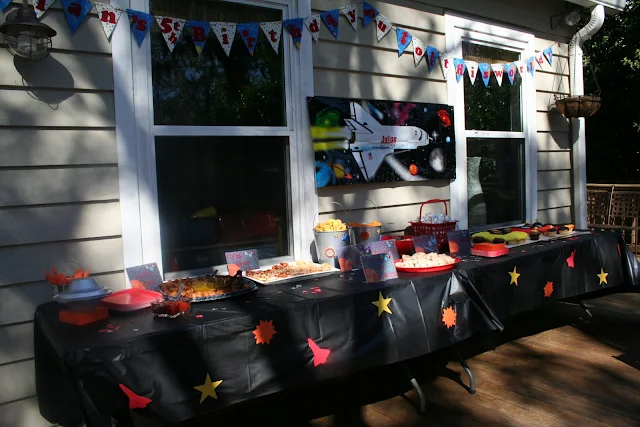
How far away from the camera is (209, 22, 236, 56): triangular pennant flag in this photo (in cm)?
313

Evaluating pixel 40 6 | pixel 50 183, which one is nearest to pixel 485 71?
pixel 40 6

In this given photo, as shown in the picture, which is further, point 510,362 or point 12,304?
point 510,362

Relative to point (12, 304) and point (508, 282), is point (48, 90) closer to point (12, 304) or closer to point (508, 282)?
point (12, 304)

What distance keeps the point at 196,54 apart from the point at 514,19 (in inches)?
124

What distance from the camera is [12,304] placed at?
2.56 meters

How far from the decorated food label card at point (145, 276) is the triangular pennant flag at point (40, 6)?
1.31m

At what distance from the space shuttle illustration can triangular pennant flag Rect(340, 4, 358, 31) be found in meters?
0.56

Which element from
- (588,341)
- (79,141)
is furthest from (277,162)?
(588,341)

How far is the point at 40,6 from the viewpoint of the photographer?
8.48 feet

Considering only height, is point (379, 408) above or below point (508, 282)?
below

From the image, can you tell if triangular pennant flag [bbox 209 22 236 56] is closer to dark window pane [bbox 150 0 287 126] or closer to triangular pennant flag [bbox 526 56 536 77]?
dark window pane [bbox 150 0 287 126]

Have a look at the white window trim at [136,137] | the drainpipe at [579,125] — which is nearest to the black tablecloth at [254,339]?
the white window trim at [136,137]

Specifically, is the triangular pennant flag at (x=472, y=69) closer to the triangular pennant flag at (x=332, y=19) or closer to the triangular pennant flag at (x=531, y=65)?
the triangular pennant flag at (x=531, y=65)

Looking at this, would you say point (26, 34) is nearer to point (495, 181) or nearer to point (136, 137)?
point (136, 137)
